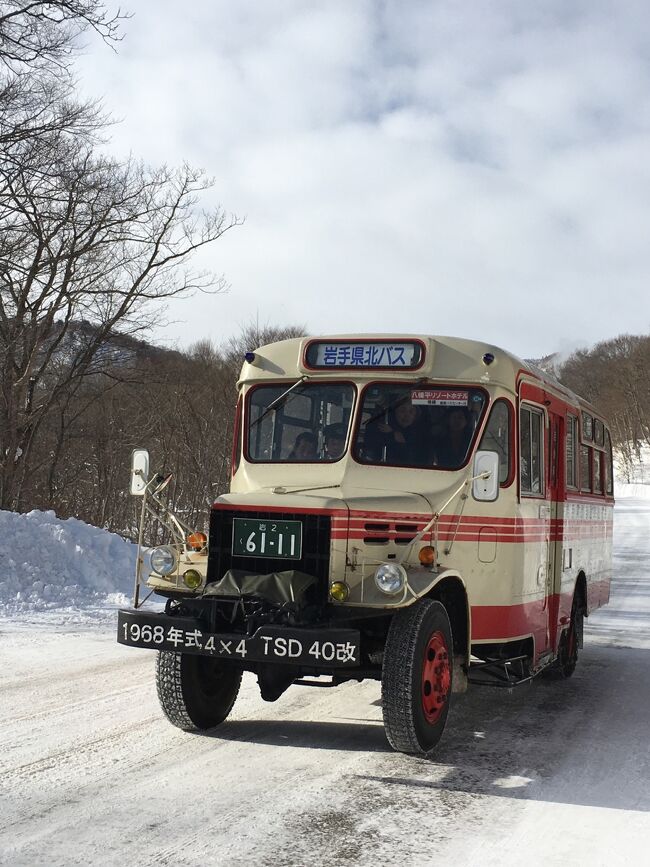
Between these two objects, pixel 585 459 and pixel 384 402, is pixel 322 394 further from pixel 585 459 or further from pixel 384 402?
pixel 585 459

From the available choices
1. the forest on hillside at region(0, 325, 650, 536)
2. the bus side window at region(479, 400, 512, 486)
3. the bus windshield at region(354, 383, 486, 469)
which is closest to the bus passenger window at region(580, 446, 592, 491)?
the bus side window at region(479, 400, 512, 486)

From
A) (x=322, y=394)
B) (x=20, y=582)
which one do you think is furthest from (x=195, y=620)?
(x=20, y=582)

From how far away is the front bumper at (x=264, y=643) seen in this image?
595 centimetres

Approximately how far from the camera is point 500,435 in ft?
24.8

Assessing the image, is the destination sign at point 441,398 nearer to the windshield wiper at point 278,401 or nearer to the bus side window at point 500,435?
the bus side window at point 500,435

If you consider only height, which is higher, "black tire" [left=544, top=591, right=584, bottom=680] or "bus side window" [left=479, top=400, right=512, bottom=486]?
"bus side window" [left=479, top=400, right=512, bottom=486]

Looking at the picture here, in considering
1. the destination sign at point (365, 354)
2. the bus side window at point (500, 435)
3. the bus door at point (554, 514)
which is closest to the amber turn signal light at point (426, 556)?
the bus side window at point (500, 435)

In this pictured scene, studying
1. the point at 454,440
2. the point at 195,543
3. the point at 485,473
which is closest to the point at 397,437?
the point at 454,440

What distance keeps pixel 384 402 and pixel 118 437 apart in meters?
27.2

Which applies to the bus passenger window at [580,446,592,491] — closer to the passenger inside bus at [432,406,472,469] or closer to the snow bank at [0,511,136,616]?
the passenger inside bus at [432,406,472,469]

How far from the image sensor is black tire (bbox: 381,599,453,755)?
20.2 feet

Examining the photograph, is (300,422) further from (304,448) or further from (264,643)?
(264,643)

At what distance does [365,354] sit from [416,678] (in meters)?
2.58

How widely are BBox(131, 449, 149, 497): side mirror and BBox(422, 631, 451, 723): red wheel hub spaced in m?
2.39
